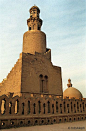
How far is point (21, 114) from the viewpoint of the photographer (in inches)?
397

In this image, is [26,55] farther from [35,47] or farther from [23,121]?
[23,121]

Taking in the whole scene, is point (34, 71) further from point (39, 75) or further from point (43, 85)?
point (43, 85)

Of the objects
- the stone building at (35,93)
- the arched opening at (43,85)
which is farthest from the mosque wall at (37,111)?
the arched opening at (43,85)

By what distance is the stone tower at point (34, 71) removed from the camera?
43.4 ft

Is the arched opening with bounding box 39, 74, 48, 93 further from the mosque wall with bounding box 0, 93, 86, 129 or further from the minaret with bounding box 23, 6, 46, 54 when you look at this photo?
the minaret with bounding box 23, 6, 46, 54

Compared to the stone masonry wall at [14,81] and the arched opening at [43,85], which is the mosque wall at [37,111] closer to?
the stone masonry wall at [14,81]

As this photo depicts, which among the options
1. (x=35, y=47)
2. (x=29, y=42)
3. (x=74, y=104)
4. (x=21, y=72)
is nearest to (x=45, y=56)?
(x=35, y=47)

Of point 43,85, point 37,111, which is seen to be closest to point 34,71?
point 43,85

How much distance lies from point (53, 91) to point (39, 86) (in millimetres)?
2214

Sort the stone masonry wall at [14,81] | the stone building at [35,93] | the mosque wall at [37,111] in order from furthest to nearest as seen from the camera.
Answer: the stone masonry wall at [14,81]
the stone building at [35,93]
the mosque wall at [37,111]

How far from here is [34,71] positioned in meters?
14.1

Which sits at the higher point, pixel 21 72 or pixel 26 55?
pixel 26 55

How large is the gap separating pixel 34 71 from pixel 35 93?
242 cm

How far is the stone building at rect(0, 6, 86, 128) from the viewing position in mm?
10109
